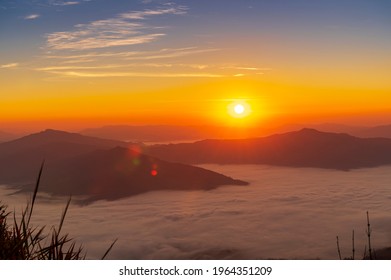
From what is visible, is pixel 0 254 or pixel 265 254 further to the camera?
pixel 265 254

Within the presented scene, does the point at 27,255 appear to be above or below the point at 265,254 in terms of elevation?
above

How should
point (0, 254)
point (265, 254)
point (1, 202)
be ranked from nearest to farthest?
1. point (0, 254)
2. point (1, 202)
3. point (265, 254)
